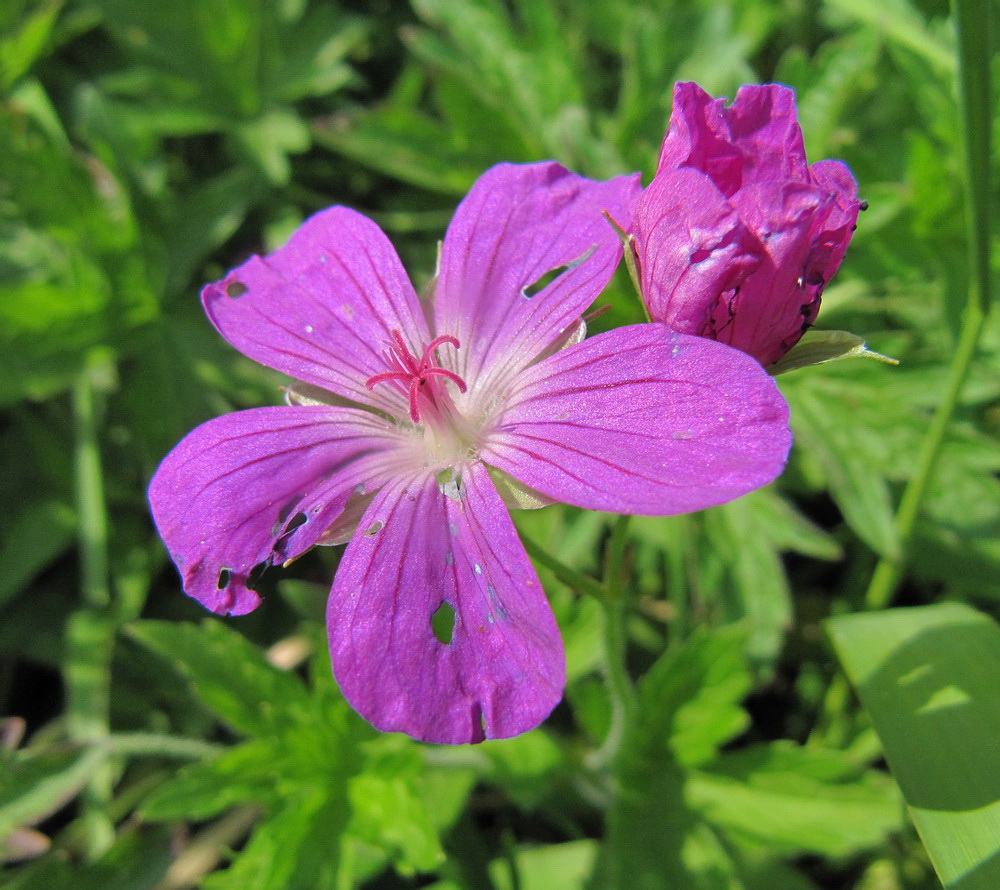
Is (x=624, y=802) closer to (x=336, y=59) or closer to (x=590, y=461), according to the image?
(x=590, y=461)

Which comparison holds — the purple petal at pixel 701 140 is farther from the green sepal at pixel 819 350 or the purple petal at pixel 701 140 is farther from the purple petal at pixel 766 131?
the green sepal at pixel 819 350

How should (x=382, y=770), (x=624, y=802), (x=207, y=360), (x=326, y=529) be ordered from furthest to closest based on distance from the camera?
(x=207, y=360) → (x=624, y=802) → (x=382, y=770) → (x=326, y=529)

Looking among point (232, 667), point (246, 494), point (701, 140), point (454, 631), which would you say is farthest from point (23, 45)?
point (454, 631)

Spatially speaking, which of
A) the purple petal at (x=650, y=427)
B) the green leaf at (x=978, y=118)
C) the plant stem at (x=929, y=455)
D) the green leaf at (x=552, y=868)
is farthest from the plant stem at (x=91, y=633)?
the green leaf at (x=978, y=118)

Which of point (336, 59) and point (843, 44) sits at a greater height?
point (336, 59)

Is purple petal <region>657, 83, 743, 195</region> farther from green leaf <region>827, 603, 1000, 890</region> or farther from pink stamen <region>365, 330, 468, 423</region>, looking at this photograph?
green leaf <region>827, 603, 1000, 890</region>

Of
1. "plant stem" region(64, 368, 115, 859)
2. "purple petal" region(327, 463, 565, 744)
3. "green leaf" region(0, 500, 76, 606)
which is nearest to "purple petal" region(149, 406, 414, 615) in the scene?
"purple petal" region(327, 463, 565, 744)

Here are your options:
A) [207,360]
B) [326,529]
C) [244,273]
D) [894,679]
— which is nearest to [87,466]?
[207,360]

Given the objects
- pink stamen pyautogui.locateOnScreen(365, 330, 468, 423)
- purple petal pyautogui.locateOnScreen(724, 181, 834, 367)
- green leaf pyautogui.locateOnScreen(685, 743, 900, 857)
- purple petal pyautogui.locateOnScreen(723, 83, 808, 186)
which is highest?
purple petal pyautogui.locateOnScreen(723, 83, 808, 186)
